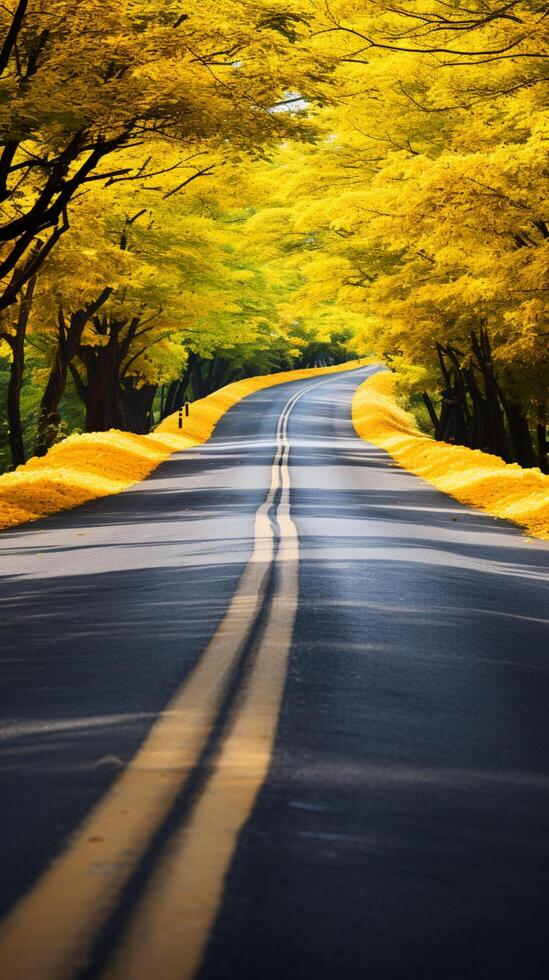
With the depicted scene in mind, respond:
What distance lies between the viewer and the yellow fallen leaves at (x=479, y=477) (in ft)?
69.5

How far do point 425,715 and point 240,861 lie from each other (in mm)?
2418

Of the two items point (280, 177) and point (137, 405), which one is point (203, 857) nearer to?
point (280, 177)

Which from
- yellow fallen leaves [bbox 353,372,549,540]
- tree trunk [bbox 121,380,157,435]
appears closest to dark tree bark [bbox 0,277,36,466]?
yellow fallen leaves [bbox 353,372,549,540]

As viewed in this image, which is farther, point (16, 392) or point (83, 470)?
point (16, 392)

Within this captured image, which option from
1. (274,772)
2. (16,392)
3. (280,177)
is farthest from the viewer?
(280,177)

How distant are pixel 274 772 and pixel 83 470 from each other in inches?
985

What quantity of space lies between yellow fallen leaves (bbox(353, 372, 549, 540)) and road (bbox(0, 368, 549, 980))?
28.6 feet

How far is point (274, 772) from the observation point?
4.73m

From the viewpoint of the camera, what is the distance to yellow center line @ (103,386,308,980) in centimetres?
288

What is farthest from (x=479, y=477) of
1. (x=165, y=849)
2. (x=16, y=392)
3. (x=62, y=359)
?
(x=165, y=849)

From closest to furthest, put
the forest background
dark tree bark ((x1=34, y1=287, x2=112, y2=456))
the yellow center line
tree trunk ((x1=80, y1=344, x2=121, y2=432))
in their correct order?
1. the yellow center line
2. the forest background
3. dark tree bark ((x1=34, y1=287, x2=112, y2=456))
4. tree trunk ((x1=80, y1=344, x2=121, y2=432))

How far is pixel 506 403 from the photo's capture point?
41156 mm

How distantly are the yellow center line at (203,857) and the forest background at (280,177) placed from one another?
11.7m

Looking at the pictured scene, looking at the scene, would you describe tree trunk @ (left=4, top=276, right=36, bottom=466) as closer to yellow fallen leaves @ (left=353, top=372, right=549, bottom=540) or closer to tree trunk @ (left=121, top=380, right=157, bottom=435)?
yellow fallen leaves @ (left=353, top=372, right=549, bottom=540)
